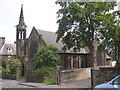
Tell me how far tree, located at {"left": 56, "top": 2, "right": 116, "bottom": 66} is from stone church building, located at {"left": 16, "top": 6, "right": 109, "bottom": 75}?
33.1 ft

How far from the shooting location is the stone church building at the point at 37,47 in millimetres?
50719

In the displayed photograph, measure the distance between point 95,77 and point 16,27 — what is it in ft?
121

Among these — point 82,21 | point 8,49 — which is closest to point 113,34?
point 82,21

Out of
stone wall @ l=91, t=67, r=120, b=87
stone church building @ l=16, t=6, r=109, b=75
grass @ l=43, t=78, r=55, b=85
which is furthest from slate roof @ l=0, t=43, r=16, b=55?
stone wall @ l=91, t=67, r=120, b=87

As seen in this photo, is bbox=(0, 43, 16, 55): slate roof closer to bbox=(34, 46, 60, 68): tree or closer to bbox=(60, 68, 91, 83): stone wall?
bbox=(34, 46, 60, 68): tree

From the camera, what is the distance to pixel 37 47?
5197cm

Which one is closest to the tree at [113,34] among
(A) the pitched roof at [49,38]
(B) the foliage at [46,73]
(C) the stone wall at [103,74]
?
(B) the foliage at [46,73]

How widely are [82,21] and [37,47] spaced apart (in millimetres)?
16864

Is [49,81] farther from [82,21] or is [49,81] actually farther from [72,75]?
[82,21]

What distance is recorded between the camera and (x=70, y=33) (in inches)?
1577

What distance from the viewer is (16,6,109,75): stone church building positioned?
50.7 metres

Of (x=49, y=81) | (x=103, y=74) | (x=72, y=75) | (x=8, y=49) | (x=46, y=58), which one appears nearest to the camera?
(x=103, y=74)

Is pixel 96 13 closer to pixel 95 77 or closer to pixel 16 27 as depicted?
pixel 95 77

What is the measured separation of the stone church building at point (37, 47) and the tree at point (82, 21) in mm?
10104
